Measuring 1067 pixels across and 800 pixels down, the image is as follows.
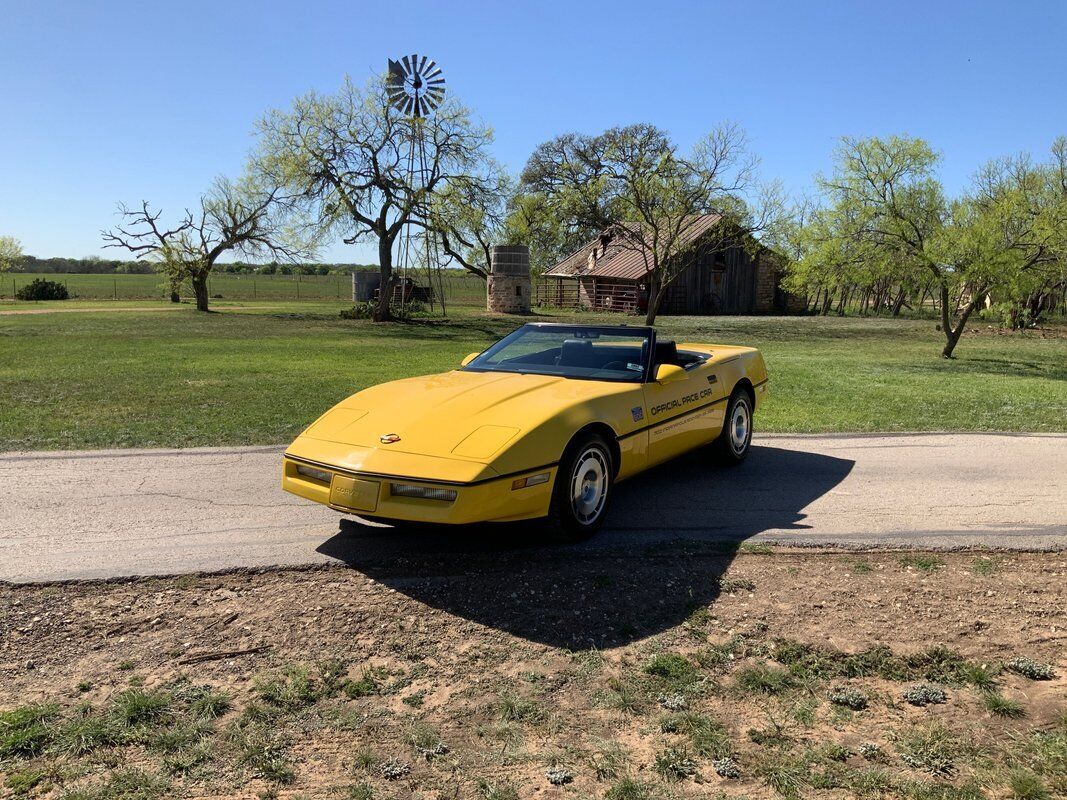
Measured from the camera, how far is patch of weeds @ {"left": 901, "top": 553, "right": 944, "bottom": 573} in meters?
4.58

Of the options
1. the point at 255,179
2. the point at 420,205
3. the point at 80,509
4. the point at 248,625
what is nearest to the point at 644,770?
the point at 248,625

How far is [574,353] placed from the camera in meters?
6.03

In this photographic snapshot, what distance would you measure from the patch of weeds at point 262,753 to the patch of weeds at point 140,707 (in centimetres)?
33

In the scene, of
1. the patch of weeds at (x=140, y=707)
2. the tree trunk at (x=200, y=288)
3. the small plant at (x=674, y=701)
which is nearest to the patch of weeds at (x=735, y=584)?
the small plant at (x=674, y=701)

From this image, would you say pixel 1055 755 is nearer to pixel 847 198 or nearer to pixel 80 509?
pixel 80 509

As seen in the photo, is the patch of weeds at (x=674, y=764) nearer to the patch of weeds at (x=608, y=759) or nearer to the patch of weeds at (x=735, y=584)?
the patch of weeds at (x=608, y=759)

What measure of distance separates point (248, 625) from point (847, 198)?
2183cm

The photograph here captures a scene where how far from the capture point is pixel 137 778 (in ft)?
8.43

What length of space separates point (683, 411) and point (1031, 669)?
3.01 meters

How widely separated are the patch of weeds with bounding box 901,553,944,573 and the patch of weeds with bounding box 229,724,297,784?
11.8ft

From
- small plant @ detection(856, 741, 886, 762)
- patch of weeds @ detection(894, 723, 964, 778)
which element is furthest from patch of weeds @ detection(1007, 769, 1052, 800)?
small plant @ detection(856, 741, 886, 762)

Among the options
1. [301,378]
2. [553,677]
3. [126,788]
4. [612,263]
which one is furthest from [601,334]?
[612,263]

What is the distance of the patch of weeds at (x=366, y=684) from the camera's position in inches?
124

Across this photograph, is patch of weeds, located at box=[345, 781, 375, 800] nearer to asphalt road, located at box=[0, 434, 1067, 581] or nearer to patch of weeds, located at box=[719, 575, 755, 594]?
asphalt road, located at box=[0, 434, 1067, 581]
